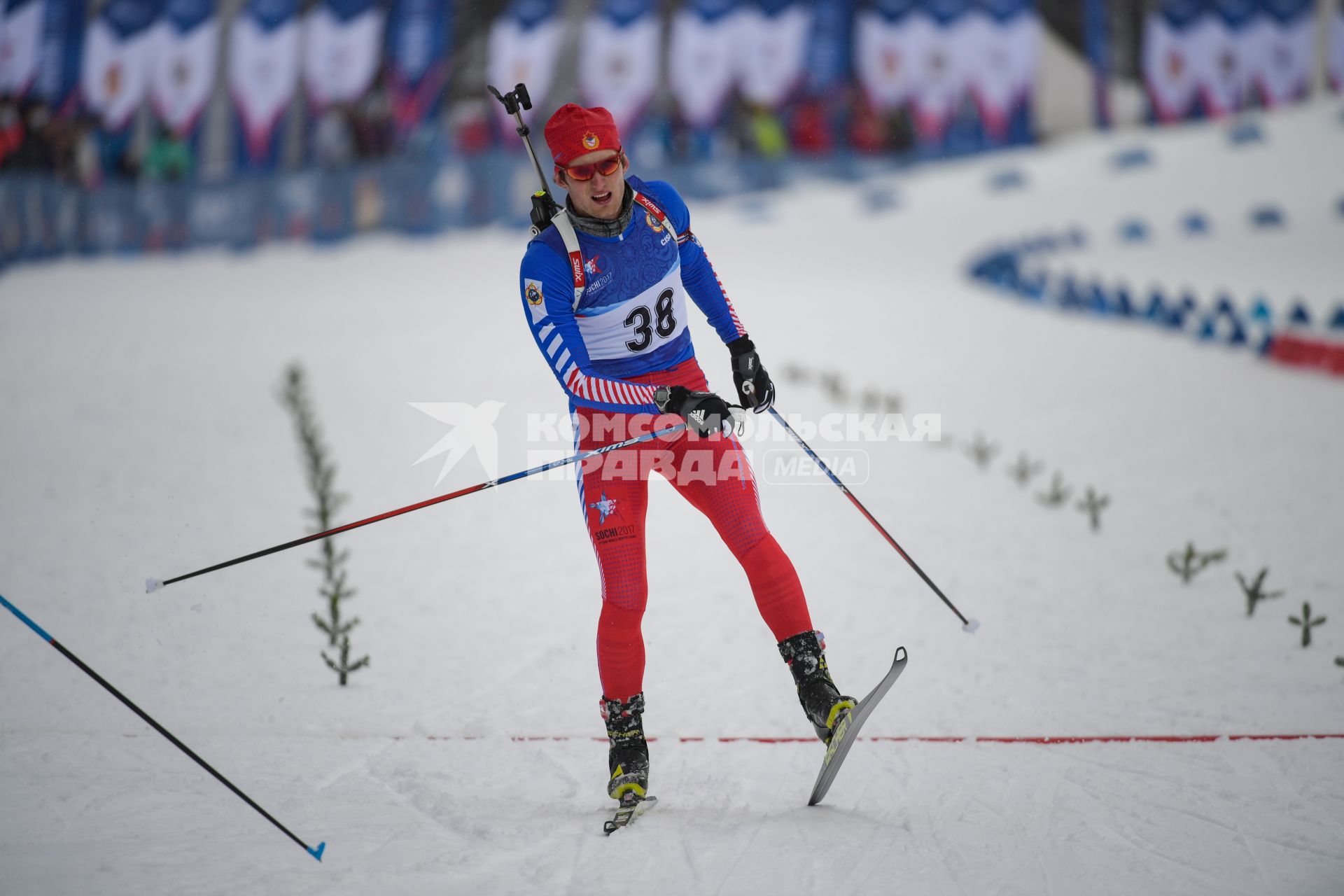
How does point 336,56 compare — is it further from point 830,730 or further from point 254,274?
point 830,730

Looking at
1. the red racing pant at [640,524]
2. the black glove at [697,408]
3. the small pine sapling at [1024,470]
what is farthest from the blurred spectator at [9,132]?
the black glove at [697,408]

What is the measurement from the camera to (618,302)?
4.15m

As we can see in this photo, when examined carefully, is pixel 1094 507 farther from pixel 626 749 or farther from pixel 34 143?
pixel 34 143

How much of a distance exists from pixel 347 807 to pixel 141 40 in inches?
936

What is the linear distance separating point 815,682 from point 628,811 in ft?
2.64

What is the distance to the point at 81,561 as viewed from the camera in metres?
6.97

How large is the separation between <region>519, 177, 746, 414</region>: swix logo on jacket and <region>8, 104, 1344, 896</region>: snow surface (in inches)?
62.1

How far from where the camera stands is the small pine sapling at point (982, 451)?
9.51 metres

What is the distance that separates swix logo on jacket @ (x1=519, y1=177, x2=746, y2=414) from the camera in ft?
13.2

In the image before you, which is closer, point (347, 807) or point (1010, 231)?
point (347, 807)

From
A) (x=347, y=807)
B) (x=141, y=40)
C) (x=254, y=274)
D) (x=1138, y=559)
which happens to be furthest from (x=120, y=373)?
(x=141, y=40)

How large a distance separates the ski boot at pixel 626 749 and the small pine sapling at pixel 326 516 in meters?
1.64

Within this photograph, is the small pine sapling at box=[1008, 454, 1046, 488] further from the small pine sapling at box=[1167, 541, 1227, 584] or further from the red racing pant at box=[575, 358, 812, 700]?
the red racing pant at box=[575, 358, 812, 700]

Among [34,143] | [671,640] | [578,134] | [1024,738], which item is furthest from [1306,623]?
[34,143]
